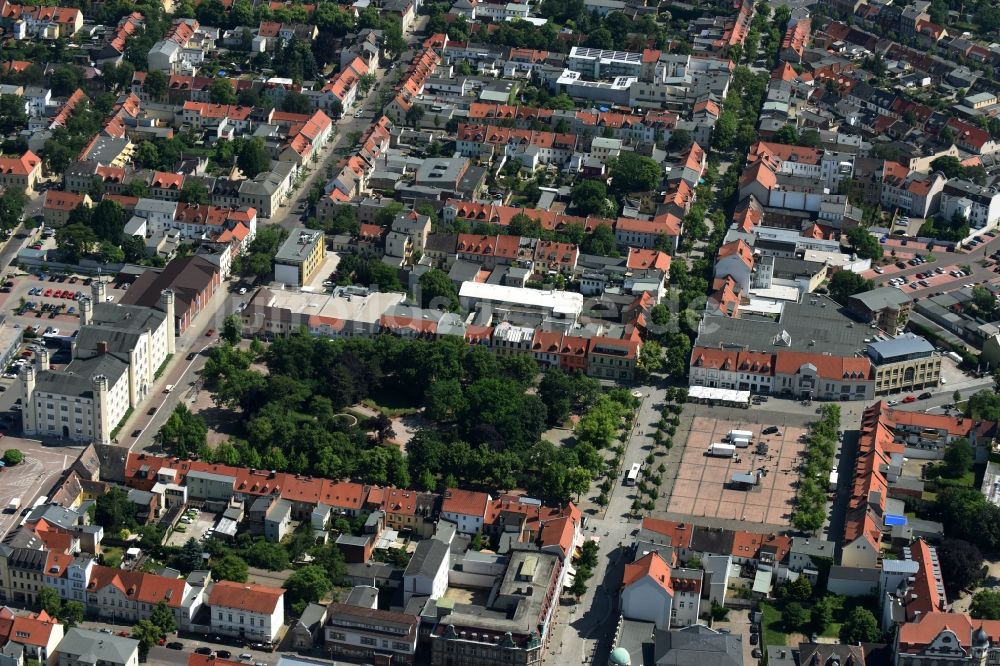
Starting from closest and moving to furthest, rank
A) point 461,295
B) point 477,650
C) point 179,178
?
point 477,650
point 461,295
point 179,178

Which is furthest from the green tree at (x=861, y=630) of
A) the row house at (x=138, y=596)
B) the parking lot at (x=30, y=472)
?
the parking lot at (x=30, y=472)

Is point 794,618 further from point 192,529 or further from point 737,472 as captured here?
point 192,529

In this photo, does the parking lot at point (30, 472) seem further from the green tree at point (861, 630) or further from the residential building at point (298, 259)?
the green tree at point (861, 630)

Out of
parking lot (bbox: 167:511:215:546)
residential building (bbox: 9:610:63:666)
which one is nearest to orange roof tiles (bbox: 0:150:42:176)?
parking lot (bbox: 167:511:215:546)

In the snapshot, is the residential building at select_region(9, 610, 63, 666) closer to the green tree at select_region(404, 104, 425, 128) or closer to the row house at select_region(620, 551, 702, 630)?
the row house at select_region(620, 551, 702, 630)

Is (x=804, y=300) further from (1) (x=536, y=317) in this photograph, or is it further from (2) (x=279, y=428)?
(2) (x=279, y=428)

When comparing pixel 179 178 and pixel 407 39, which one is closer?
pixel 179 178

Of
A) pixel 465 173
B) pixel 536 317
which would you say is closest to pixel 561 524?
pixel 536 317

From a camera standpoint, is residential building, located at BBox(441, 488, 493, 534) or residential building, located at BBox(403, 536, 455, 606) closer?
residential building, located at BBox(403, 536, 455, 606)

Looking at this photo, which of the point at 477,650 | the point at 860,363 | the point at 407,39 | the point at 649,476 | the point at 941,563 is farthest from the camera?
the point at 407,39
